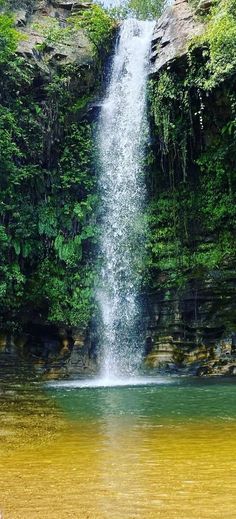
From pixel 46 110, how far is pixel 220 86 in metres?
5.41

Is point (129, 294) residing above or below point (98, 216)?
below

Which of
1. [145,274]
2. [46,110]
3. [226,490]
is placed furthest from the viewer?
[46,110]

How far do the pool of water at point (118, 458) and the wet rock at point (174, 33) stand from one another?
31.8ft

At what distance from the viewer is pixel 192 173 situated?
1541cm

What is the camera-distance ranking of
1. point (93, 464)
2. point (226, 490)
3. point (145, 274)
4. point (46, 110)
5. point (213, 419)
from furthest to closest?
point (46, 110)
point (145, 274)
point (213, 419)
point (93, 464)
point (226, 490)

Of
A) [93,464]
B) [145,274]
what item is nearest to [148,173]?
[145,274]

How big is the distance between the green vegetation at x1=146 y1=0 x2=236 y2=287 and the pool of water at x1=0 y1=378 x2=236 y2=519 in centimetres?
653

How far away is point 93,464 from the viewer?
174 inches

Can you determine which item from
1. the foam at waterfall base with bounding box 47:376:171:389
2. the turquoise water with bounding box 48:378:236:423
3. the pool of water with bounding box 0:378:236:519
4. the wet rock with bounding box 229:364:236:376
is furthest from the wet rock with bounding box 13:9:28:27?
the pool of water with bounding box 0:378:236:519

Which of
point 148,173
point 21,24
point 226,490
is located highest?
point 21,24

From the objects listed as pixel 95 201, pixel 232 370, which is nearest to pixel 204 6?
pixel 95 201

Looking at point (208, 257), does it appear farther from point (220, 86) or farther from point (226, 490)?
point (226, 490)

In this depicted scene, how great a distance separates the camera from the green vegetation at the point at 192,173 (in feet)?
45.8

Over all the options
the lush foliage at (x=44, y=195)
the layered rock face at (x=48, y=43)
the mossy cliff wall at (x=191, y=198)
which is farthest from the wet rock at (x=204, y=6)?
the lush foliage at (x=44, y=195)
